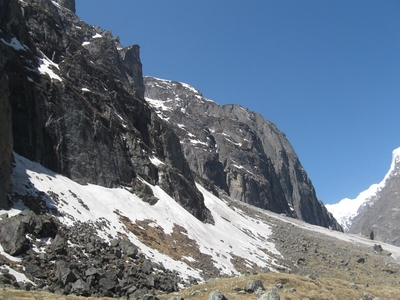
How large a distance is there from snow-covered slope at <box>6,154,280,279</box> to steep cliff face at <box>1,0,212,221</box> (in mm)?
2912

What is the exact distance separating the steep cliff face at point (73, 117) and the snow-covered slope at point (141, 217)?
291 cm

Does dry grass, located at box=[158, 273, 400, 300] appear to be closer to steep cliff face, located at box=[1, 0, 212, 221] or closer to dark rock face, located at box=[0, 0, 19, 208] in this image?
dark rock face, located at box=[0, 0, 19, 208]

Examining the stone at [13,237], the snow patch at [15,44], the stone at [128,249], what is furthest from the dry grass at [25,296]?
the snow patch at [15,44]

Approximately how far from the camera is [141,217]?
4594 cm

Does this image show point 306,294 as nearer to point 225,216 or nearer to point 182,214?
point 182,214

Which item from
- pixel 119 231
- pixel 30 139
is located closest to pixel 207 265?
pixel 119 231

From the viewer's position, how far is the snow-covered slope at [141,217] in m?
34.9

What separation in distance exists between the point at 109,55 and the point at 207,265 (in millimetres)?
87289

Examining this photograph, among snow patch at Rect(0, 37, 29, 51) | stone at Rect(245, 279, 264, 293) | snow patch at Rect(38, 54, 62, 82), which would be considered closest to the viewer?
stone at Rect(245, 279, 264, 293)

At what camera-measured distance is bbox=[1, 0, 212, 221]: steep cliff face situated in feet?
142

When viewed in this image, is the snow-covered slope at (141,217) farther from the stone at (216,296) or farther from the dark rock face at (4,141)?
the stone at (216,296)

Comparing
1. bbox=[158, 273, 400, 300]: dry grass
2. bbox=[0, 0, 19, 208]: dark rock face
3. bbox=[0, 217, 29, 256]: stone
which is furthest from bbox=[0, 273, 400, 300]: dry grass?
bbox=[0, 0, 19, 208]: dark rock face

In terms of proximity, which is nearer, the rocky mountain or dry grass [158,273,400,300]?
dry grass [158,273,400,300]

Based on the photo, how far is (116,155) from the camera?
5375 cm
